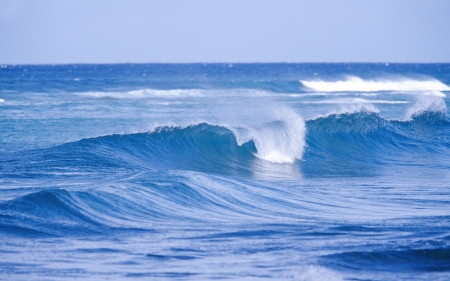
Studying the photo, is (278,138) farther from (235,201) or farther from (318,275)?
(318,275)

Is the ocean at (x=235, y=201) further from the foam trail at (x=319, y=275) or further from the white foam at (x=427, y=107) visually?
the white foam at (x=427, y=107)

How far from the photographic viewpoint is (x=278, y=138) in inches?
634

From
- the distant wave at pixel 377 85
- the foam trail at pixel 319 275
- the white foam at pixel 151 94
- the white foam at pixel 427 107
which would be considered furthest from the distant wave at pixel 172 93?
the foam trail at pixel 319 275

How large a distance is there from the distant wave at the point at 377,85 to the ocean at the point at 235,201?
32.4 metres

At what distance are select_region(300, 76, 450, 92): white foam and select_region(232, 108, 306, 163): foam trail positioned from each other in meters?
36.1

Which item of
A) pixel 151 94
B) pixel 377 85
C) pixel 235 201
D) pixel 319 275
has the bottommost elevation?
pixel 319 275

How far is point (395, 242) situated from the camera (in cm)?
719

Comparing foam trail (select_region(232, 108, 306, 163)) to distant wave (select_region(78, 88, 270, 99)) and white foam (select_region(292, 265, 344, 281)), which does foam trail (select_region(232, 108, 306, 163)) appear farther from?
distant wave (select_region(78, 88, 270, 99))

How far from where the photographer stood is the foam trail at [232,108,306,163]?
1545 centimetres

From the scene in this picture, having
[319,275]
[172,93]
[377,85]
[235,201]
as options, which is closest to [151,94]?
[172,93]

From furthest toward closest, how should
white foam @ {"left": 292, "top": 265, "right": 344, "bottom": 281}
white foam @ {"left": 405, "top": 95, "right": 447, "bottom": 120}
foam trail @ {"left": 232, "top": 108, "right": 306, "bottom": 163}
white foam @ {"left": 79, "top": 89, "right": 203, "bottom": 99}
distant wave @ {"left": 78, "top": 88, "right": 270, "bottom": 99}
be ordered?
distant wave @ {"left": 78, "top": 88, "right": 270, "bottom": 99} → white foam @ {"left": 79, "top": 89, "right": 203, "bottom": 99} → white foam @ {"left": 405, "top": 95, "right": 447, "bottom": 120} → foam trail @ {"left": 232, "top": 108, "right": 306, "bottom": 163} → white foam @ {"left": 292, "top": 265, "right": 344, "bottom": 281}

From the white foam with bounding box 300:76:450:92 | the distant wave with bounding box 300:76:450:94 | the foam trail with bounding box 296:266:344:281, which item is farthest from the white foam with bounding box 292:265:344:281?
the white foam with bounding box 300:76:450:92

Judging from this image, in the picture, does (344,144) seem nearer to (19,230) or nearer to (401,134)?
(401,134)

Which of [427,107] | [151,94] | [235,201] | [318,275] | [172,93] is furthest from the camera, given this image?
[172,93]
